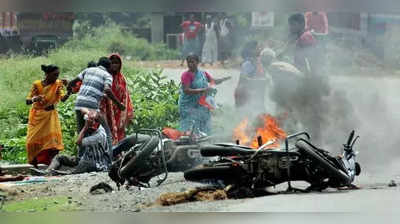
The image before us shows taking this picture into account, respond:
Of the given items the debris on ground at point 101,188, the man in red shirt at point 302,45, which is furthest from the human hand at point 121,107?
the man in red shirt at point 302,45

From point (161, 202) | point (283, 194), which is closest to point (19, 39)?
point (161, 202)

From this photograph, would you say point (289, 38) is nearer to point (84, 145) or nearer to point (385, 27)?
point (385, 27)

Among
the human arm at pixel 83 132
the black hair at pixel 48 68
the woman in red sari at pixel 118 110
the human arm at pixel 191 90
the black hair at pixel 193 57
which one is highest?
the black hair at pixel 193 57

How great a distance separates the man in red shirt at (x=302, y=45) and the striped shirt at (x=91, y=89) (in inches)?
70.2

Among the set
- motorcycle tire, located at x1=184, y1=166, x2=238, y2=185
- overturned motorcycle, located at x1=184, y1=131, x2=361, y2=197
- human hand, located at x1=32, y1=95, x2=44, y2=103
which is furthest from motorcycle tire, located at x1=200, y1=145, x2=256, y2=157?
human hand, located at x1=32, y1=95, x2=44, y2=103

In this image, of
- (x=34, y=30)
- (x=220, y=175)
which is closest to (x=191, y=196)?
(x=220, y=175)

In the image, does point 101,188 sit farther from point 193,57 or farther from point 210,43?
point 210,43

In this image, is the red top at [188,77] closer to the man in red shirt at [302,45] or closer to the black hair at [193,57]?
the black hair at [193,57]

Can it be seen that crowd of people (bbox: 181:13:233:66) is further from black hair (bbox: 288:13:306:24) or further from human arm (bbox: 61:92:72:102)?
human arm (bbox: 61:92:72:102)

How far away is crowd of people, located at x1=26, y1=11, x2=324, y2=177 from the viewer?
1059cm

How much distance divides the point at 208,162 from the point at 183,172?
9.9 inches

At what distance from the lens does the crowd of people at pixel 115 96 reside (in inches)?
417

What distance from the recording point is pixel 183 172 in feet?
34.9

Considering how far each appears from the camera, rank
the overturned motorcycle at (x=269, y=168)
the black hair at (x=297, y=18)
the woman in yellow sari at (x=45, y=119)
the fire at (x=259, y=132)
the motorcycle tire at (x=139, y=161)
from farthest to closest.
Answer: the woman in yellow sari at (x=45, y=119), the fire at (x=259, y=132), the motorcycle tire at (x=139, y=161), the overturned motorcycle at (x=269, y=168), the black hair at (x=297, y=18)
